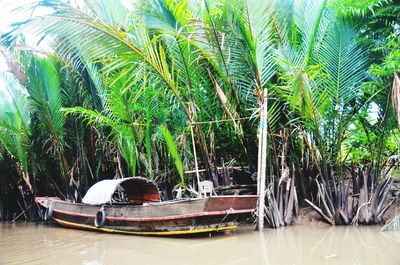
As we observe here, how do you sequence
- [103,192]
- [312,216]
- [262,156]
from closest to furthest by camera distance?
1. [262,156]
2. [312,216]
3. [103,192]

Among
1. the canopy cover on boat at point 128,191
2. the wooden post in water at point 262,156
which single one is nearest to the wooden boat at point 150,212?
the canopy cover on boat at point 128,191

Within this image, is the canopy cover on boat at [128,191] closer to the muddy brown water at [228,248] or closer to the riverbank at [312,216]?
the muddy brown water at [228,248]

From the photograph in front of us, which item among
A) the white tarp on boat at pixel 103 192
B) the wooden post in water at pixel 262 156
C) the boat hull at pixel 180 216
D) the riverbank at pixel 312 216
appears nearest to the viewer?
the boat hull at pixel 180 216

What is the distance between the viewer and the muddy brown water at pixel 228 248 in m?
5.22

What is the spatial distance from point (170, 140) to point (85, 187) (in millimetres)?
4474

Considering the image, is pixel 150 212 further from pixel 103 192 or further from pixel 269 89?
pixel 269 89

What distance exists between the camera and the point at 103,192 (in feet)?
25.9

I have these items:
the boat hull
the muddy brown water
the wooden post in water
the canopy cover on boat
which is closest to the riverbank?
the muddy brown water

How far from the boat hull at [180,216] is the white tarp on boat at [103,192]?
7.3 inches

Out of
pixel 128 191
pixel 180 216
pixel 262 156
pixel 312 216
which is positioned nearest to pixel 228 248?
pixel 180 216

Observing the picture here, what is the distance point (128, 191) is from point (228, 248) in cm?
411

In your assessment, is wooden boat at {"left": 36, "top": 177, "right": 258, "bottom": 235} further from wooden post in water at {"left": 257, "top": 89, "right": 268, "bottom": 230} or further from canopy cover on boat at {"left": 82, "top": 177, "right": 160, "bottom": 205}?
wooden post in water at {"left": 257, "top": 89, "right": 268, "bottom": 230}

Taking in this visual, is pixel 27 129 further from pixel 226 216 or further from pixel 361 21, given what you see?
pixel 361 21

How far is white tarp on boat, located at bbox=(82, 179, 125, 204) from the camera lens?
777 cm
